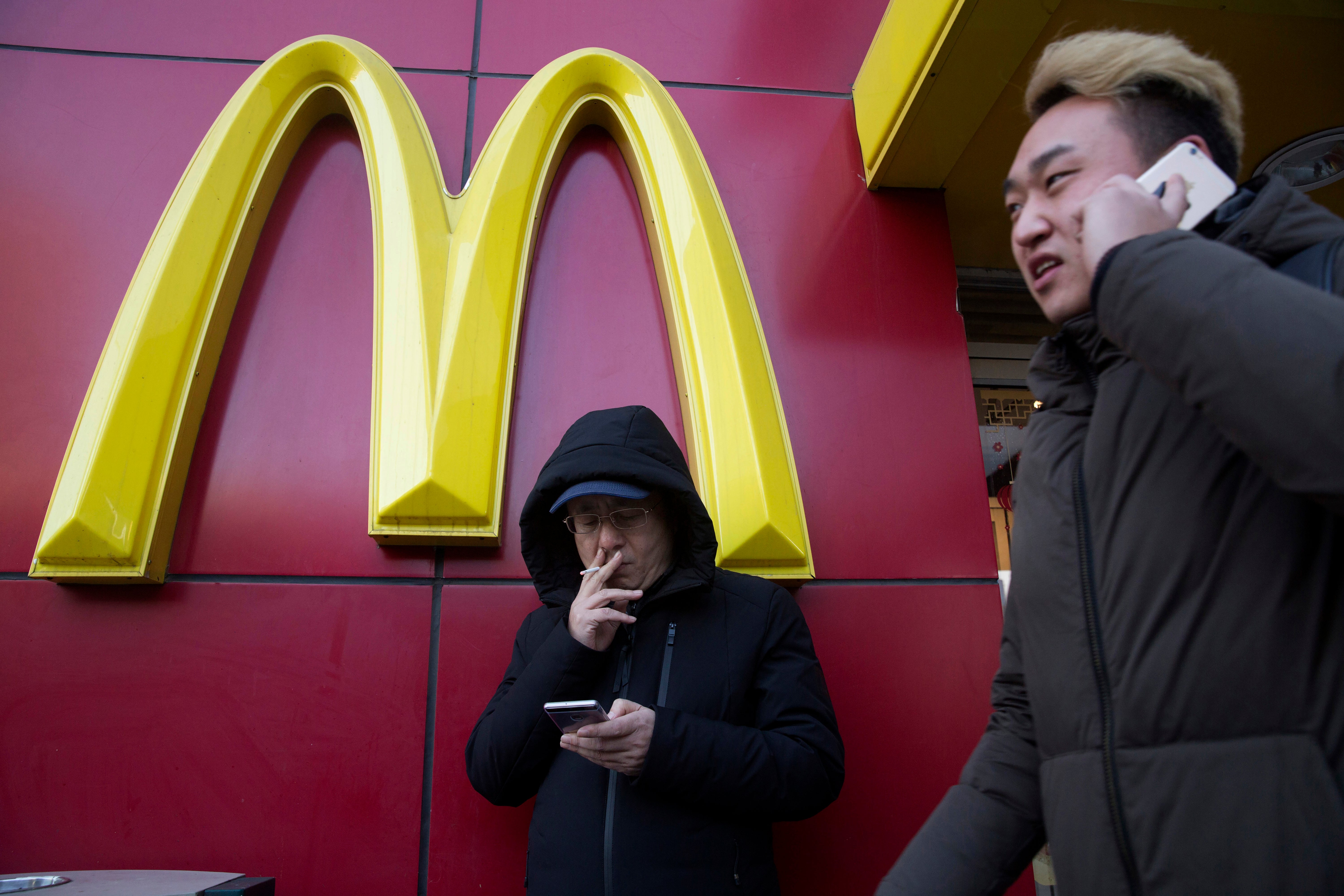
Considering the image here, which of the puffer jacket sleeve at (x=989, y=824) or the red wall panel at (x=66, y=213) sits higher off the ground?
the red wall panel at (x=66, y=213)

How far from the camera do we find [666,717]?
180 centimetres

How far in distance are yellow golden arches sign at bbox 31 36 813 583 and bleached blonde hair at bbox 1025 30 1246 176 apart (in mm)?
1555

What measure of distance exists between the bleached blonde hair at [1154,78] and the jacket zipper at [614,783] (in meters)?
1.54

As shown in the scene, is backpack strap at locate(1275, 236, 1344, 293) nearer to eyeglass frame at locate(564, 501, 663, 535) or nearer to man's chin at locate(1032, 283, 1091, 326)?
man's chin at locate(1032, 283, 1091, 326)

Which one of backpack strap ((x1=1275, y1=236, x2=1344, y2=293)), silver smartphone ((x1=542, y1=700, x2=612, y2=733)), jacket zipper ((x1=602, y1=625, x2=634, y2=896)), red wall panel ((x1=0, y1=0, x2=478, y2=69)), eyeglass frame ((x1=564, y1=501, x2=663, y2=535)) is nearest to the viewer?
backpack strap ((x1=1275, y1=236, x2=1344, y2=293))

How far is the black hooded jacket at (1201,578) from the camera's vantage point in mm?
826

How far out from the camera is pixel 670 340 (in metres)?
2.99

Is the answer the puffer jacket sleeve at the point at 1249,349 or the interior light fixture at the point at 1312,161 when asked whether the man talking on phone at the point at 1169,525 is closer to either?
the puffer jacket sleeve at the point at 1249,349

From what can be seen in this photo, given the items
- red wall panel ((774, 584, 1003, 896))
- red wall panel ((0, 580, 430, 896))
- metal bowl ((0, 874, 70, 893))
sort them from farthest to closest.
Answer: red wall panel ((774, 584, 1003, 896))
red wall panel ((0, 580, 430, 896))
metal bowl ((0, 874, 70, 893))

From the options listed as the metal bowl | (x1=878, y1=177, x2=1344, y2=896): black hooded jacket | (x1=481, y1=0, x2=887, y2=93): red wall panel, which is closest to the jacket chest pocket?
(x1=878, y1=177, x2=1344, y2=896): black hooded jacket

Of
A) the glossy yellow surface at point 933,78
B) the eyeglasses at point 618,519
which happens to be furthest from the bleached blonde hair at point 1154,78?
the glossy yellow surface at point 933,78

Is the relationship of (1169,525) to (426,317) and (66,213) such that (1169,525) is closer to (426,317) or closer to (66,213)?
(426,317)

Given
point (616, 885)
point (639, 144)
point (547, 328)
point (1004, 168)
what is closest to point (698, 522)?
point (616, 885)

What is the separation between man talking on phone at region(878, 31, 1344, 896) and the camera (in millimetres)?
833
